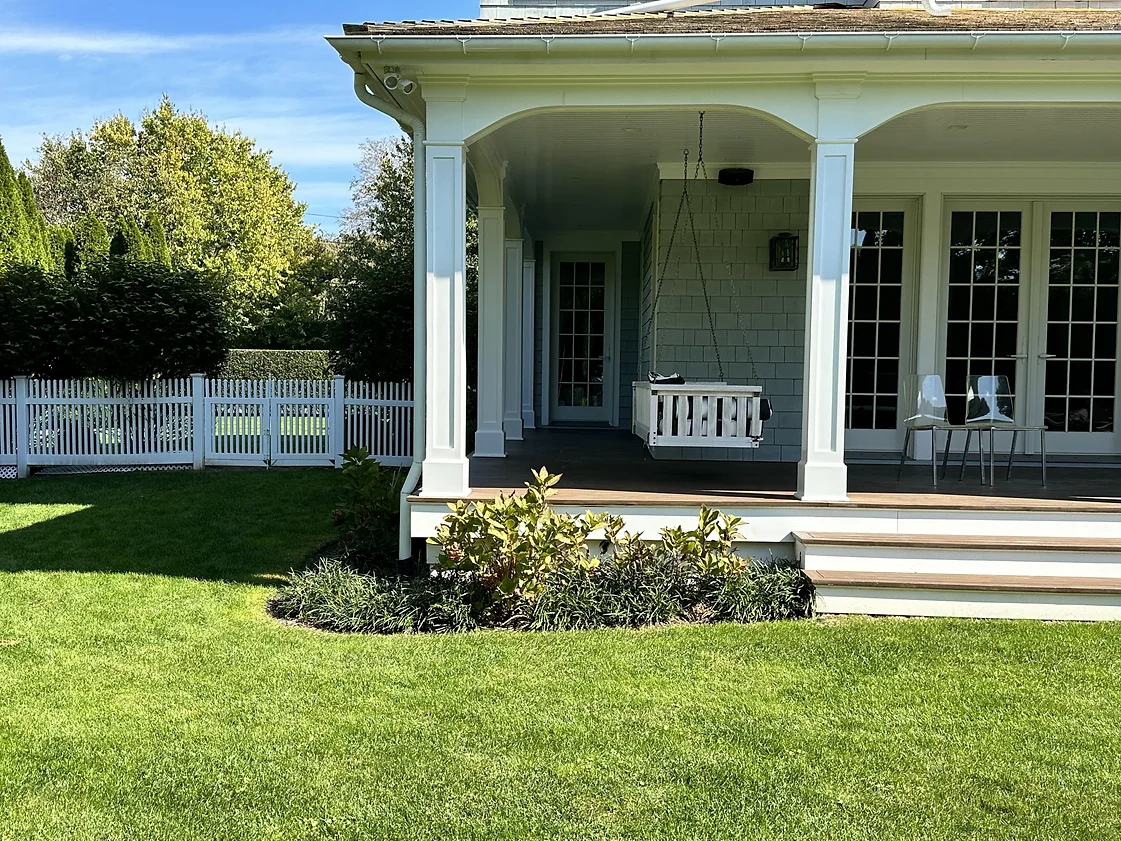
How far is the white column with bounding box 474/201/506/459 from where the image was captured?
299 inches

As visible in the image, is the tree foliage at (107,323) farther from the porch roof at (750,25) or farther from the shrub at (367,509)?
the porch roof at (750,25)

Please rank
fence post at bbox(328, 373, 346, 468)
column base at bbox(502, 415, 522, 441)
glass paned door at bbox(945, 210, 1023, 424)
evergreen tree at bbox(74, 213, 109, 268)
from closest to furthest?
glass paned door at bbox(945, 210, 1023, 424) → column base at bbox(502, 415, 522, 441) → fence post at bbox(328, 373, 346, 468) → evergreen tree at bbox(74, 213, 109, 268)

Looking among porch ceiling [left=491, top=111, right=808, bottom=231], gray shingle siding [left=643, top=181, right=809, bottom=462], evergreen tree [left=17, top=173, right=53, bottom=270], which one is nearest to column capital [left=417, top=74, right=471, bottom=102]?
porch ceiling [left=491, top=111, right=808, bottom=231]

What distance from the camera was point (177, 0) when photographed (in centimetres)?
2742

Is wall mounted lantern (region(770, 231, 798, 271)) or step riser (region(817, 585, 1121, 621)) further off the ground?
wall mounted lantern (region(770, 231, 798, 271))

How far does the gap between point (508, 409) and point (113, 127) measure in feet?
71.9

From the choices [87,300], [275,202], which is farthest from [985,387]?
[275,202]

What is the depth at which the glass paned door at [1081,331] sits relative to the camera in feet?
23.2

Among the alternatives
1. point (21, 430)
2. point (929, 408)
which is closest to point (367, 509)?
point (929, 408)

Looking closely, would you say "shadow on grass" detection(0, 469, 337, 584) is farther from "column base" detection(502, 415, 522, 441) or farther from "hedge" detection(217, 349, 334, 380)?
"hedge" detection(217, 349, 334, 380)

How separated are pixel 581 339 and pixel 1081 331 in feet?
18.7

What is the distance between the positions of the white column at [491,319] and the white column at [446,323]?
2.57 m

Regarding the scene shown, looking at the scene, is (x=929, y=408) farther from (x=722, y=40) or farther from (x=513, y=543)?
(x=513, y=543)

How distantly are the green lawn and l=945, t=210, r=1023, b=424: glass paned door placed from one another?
3.51 m
